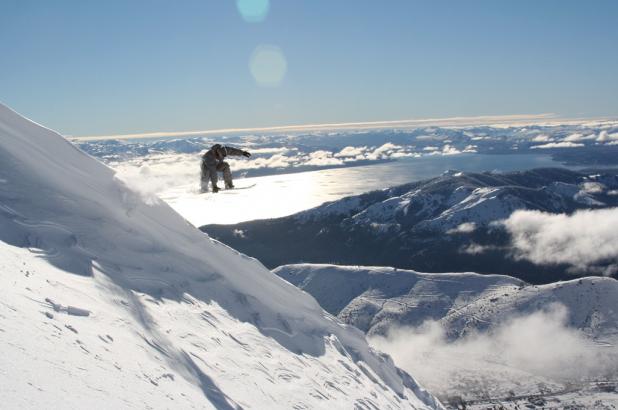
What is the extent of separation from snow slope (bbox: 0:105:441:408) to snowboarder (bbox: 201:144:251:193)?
471 centimetres

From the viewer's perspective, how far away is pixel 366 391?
1342 inches

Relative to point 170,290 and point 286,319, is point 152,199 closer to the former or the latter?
point 170,290

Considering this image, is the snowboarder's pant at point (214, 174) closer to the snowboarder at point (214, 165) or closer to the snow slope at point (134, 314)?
the snowboarder at point (214, 165)

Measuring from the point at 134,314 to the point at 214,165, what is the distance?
1490cm

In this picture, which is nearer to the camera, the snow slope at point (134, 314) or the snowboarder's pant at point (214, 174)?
the snow slope at point (134, 314)

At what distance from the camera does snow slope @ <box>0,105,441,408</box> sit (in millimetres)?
15438

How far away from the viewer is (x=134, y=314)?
23.6 metres

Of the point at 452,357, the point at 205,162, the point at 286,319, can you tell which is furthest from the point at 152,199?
the point at 452,357

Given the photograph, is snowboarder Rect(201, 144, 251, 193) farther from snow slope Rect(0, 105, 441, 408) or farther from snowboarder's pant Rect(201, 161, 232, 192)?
snow slope Rect(0, 105, 441, 408)

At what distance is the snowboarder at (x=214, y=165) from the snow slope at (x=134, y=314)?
471 centimetres

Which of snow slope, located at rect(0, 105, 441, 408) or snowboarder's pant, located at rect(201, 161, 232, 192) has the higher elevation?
snowboarder's pant, located at rect(201, 161, 232, 192)

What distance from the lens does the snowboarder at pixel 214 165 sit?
35.6 meters

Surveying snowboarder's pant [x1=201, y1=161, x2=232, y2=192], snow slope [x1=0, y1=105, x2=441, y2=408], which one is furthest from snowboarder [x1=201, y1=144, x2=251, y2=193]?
snow slope [x1=0, y1=105, x2=441, y2=408]

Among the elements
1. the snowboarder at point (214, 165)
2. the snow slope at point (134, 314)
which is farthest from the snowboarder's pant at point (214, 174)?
the snow slope at point (134, 314)
